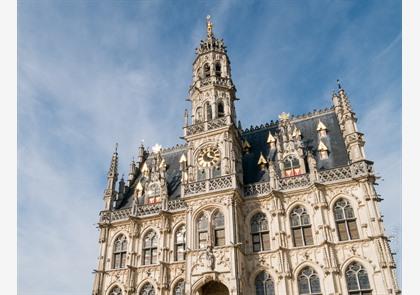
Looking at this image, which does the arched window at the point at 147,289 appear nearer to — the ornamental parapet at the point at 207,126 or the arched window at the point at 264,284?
the arched window at the point at 264,284

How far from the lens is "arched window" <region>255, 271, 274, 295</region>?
2450 centimetres

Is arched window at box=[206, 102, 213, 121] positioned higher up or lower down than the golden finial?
lower down

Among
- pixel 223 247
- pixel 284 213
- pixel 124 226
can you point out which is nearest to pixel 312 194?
pixel 284 213

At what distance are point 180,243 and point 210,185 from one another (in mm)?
5530

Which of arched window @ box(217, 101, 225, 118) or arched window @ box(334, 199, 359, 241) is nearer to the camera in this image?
arched window @ box(334, 199, 359, 241)

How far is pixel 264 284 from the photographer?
24766 millimetres

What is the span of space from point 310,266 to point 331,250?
1.80m

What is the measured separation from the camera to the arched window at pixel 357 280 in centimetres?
2254

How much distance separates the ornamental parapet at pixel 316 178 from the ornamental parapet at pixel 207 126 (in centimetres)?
576

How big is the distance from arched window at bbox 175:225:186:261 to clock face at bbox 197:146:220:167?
5.58 metres

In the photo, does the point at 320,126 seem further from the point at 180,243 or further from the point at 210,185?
the point at 180,243

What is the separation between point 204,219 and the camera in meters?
27.1

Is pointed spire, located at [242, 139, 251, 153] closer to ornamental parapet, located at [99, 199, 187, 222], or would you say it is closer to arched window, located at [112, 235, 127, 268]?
ornamental parapet, located at [99, 199, 187, 222]

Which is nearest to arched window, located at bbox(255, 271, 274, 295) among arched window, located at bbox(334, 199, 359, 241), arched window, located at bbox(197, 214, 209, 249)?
arched window, located at bbox(197, 214, 209, 249)
